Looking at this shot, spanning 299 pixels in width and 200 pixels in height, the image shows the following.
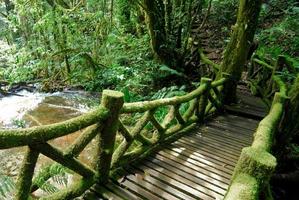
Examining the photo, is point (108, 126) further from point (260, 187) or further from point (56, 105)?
point (56, 105)

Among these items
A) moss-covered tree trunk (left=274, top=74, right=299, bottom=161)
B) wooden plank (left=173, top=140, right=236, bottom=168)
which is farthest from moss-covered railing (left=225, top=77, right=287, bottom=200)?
moss-covered tree trunk (left=274, top=74, right=299, bottom=161)

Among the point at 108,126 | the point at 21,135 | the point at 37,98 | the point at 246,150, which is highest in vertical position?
the point at 246,150

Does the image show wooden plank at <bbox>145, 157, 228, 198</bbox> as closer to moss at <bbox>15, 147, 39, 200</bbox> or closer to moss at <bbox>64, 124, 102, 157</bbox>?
moss at <bbox>64, 124, 102, 157</bbox>

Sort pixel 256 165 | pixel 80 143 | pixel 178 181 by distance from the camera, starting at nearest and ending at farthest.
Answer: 1. pixel 256 165
2. pixel 80 143
3. pixel 178 181

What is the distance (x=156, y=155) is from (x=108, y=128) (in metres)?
1.77

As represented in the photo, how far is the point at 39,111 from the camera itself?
998 cm

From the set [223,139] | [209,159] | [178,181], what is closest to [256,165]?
[178,181]

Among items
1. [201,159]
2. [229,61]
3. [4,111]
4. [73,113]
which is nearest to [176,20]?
Result: [229,61]

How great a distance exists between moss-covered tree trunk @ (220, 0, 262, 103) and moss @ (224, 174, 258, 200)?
7431mm

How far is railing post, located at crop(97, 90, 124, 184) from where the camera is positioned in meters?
4.08

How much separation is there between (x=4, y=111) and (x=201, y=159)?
720 centimetres

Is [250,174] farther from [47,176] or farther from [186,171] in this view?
[186,171]

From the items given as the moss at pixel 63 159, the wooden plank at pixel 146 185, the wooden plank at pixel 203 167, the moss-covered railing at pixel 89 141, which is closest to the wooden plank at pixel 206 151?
the moss-covered railing at pixel 89 141

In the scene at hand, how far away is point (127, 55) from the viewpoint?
44.1 feet
